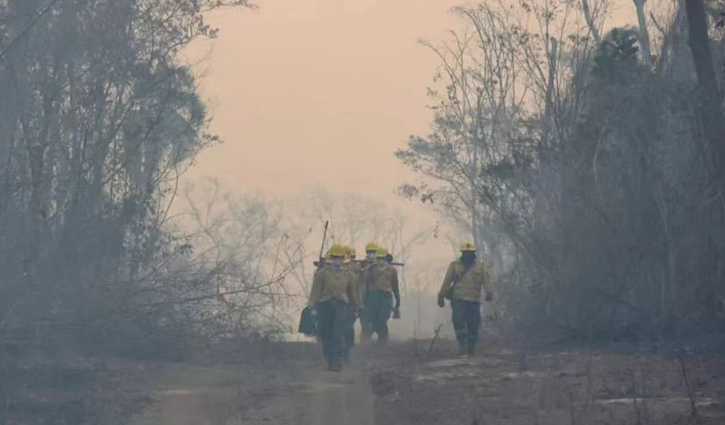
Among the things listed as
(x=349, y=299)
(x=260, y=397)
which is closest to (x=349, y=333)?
(x=349, y=299)

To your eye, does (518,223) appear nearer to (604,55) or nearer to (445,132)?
(604,55)

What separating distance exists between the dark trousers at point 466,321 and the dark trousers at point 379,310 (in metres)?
3.85

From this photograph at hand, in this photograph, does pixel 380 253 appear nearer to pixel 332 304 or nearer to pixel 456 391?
pixel 332 304

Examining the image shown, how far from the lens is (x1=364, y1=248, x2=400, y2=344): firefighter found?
22.6 meters

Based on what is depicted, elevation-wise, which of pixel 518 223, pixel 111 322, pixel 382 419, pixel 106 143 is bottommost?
pixel 382 419

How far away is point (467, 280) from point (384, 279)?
3.87 meters

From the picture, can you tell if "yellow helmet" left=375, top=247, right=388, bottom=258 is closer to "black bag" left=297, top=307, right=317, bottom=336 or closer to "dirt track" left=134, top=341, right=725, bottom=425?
"black bag" left=297, top=307, right=317, bottom=336

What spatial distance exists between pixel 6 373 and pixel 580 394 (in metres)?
6.70

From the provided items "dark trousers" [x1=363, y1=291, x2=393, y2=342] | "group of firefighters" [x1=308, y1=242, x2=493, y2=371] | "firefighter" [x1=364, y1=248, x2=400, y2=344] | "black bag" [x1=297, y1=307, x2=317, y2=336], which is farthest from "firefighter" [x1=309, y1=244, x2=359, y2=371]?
"dark trousers" [x1=363, y1=291, x2=393, y2=342]

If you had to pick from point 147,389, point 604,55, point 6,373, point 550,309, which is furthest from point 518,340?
point 6,373

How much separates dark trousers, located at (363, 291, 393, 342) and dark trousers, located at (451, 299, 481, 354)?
385cm

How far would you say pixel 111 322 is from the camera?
18359 millimetres

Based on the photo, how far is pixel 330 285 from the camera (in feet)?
59.0

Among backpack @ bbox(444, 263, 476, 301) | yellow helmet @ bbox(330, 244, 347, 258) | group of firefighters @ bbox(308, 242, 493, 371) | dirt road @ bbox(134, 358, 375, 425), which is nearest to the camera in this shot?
dirt road @ bbox(134, 358, 375, 425)
